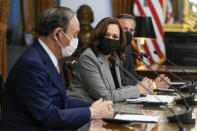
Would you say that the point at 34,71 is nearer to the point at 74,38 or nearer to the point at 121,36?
the point at 74,38

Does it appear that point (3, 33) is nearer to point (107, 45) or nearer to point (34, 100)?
point (107, 45)

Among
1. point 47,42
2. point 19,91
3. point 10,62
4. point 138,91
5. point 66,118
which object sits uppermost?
point 47,42

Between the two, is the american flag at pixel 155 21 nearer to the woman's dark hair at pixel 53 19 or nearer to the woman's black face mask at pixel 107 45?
the woman's black face mask at pixel 107 45

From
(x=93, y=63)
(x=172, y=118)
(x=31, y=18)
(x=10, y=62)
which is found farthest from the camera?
(x=31, y=18)

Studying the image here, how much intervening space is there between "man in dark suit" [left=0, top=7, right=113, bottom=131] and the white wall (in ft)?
19.4

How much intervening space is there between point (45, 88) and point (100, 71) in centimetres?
137

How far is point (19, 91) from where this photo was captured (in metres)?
2.10

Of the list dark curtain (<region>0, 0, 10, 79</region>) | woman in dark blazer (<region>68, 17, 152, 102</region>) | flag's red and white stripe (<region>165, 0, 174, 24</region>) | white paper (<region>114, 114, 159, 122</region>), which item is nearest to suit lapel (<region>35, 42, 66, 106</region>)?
white paper (<region>114, 114, 159, 122</region>)

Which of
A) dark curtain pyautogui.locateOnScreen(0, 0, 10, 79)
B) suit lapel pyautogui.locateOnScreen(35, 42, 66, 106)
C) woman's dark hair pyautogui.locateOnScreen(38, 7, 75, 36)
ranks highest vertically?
woman's dark hair pyautogui.locateOnScreen(38, 7, 75, 36)

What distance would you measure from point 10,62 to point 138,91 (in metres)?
4.11

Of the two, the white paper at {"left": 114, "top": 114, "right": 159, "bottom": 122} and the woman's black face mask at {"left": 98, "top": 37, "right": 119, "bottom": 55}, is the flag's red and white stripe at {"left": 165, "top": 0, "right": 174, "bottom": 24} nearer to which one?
the woman's black face mask at {"left": 98, "top": 37, "right": 119, "bottom": 55}

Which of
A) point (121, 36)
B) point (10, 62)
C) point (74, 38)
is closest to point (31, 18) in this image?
point (10, 62)

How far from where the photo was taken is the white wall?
825 centimetres

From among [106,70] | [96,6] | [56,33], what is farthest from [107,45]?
[96,6]
